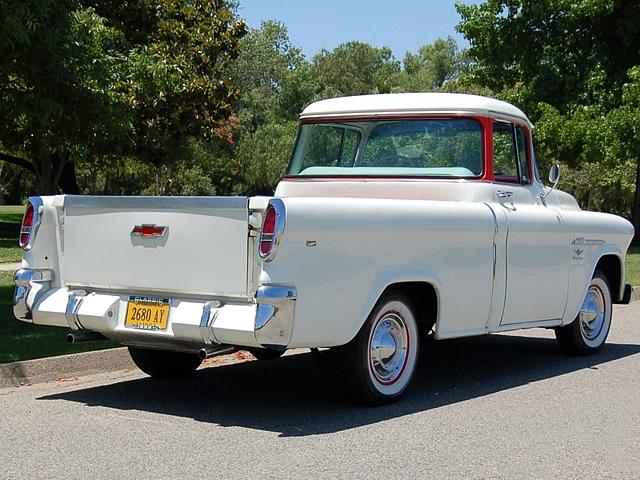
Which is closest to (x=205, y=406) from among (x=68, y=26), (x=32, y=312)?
(x=32, y=312)

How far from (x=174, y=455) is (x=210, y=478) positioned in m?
0.53

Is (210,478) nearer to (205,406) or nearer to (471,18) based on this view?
(205,406)

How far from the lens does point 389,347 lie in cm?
712

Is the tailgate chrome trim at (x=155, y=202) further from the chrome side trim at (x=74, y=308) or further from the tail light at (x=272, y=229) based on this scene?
the chrome side trim at (x=74, y=308)

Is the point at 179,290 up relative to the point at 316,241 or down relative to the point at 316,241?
down

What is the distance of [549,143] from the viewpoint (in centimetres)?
2756

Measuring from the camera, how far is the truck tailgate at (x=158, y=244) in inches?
251

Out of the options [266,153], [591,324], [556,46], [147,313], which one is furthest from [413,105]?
[266,153]

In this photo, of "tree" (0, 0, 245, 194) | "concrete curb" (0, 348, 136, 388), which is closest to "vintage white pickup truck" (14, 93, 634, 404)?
"concrete curb" (0, 348, 136, 388)

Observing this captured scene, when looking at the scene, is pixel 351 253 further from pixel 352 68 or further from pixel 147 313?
pixel 352 68

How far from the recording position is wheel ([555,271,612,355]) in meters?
9.37

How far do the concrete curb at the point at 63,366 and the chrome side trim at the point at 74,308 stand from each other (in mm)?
917

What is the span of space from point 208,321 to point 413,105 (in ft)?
10.1

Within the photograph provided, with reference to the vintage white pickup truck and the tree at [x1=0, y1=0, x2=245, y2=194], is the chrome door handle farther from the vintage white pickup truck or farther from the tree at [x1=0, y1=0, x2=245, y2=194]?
the tree at [x1=0, y1=0, x2=245, y2=194]
